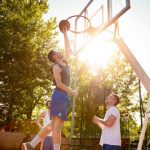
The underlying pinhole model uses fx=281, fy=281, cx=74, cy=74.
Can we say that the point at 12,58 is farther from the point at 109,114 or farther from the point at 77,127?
the point at 109,114

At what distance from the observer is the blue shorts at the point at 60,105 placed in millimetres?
4100

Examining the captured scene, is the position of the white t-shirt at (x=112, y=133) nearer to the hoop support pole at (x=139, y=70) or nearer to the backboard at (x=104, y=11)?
the hoop support pole at (x=139, y=70)

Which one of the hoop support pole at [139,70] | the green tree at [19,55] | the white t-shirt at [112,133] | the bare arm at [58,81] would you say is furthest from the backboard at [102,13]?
the green tree at [19,55]

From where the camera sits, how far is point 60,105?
4.14 metres

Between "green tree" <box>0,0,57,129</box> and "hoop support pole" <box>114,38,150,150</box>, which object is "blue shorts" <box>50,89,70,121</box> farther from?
"green tree" <box>0,0,57,129</box>

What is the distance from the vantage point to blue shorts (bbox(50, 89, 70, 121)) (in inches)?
161

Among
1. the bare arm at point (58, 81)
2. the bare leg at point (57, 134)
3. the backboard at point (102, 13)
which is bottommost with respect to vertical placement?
the bare leg at point (57, 134)

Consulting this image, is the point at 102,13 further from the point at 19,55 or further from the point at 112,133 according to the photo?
the point at 19,55

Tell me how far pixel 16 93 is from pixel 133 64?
1555 cm

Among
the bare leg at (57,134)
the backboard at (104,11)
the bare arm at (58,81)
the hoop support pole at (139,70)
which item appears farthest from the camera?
the backboard at (104,11)

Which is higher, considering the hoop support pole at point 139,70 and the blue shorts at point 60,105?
the hoop support pole at point 139,70

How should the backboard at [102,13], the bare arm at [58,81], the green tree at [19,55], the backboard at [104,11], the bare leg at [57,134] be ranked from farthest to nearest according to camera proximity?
the green tree at [19,55], the backboard at [102,13], the backboard at [104,11], the bare arm at [58,81], the bare leg at [57,134]

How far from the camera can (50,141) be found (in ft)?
24.8

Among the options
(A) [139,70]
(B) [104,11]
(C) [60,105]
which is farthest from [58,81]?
(B) [104,11]
